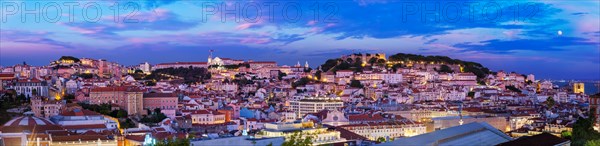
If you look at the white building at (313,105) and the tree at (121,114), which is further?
the white building at (313,105)

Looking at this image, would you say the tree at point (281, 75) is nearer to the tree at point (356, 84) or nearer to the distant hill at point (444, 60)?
the tree at point (356, 84)

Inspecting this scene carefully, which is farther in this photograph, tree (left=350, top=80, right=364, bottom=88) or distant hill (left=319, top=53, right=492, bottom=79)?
distant hill (left=319, top=53, right=492, bottom=79)

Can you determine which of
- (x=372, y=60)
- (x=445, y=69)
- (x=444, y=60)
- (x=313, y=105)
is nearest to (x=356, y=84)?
(x=372, y=60)

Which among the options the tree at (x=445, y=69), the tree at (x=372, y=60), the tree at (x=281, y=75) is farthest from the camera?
the tree at (x=372, y=60)

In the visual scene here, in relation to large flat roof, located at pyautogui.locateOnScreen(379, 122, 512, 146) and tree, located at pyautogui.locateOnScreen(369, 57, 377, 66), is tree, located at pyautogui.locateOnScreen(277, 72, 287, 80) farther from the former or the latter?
large flat roof, located at pyautogui.locateOnScreen(379, 122, 512, 146)

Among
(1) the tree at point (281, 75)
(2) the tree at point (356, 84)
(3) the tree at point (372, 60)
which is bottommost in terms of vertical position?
(2) the tree at point (356, 84)

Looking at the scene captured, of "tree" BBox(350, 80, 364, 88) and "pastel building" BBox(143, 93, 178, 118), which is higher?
"tree" BBox(350, 80, 364, 88)

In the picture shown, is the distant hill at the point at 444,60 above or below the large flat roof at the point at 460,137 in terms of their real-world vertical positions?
above

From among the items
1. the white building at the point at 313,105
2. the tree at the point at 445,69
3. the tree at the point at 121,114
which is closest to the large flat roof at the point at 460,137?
the tree at the point at 121,114


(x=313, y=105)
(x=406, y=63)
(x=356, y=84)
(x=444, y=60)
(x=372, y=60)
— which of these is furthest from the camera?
(x=444, y=60)

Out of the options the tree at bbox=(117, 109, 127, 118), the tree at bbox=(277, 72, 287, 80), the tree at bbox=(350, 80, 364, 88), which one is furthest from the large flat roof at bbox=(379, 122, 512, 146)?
the tree at bbox=(277, 72, 287, 80)

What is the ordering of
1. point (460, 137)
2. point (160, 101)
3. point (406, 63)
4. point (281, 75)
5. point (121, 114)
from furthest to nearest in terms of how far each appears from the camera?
point (406, 63) → point (281, 75) → point (160, 101) → point (121, 114) → point (460, 137)

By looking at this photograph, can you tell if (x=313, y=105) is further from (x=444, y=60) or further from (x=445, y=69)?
(x=444, y=60)

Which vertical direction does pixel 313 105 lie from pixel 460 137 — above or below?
below
